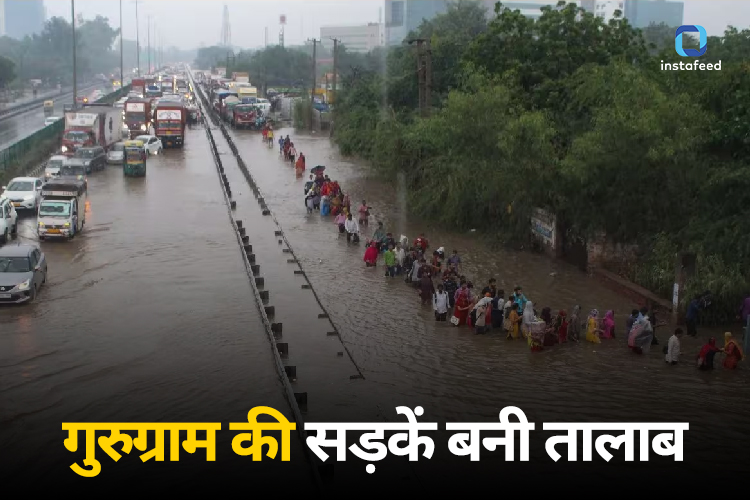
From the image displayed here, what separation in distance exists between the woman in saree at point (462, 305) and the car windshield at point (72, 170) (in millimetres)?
24185

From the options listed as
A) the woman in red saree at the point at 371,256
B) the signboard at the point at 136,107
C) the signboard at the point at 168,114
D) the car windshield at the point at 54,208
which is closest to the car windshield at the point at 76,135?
→ the signboard at the point at 168,114

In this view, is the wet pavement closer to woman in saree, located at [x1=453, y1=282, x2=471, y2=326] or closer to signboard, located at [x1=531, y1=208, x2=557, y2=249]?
signboard, located at [x1=531, y1=208, x2=557, y2=249]

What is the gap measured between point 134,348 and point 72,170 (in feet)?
75.6

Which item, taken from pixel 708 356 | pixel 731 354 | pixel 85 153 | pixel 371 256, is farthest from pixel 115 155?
pixel 731 354

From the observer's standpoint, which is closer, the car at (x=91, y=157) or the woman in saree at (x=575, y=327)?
the woman in saree at (x=575, y=327)

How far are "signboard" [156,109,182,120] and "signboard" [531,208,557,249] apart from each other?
31.7 metres

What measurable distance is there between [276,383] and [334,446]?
311cm

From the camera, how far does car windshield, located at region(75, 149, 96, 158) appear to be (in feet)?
133

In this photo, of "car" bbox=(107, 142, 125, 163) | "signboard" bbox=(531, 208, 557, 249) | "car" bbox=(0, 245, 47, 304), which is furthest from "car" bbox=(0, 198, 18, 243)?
"car" bbox=(107, 142, 125, 163)

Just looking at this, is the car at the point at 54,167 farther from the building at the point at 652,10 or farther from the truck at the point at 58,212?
the building at the point at 652,10

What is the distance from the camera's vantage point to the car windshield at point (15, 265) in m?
18.7

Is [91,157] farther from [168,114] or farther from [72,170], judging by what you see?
[168,114]

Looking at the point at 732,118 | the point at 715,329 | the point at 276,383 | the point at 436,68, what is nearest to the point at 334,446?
the point at 276,383

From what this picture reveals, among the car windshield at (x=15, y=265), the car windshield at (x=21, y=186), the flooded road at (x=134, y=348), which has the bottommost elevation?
the flooded road at (x=134, y=348)
